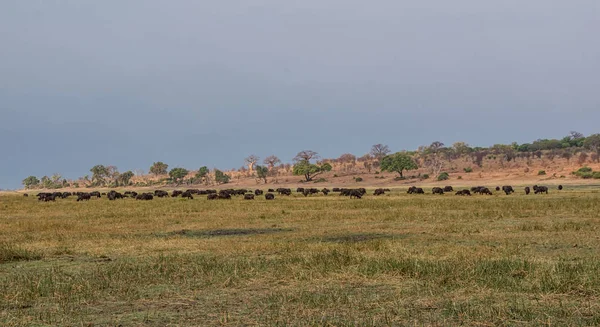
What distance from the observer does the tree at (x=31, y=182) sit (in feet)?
474

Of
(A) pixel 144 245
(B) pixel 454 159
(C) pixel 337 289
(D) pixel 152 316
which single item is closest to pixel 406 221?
(A) pixel 144 245

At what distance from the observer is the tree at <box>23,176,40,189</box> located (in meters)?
144

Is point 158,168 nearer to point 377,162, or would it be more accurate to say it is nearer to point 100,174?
point 100,174

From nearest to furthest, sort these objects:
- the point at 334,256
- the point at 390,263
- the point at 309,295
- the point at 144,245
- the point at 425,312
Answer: the point at 425,312 < the point at 309,295 < the point at 390,263 < the point at 334,256 < the point at 144,245

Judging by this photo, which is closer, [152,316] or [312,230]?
[152,316]

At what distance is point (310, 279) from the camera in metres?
10.4

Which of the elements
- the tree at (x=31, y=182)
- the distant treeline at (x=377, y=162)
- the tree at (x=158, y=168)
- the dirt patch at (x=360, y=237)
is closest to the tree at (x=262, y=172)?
the distant treeline at (x=377, y=162)

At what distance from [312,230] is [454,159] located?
9024 cm

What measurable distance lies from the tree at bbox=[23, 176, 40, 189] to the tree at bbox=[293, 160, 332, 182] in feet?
249

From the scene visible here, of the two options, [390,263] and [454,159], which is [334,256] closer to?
[390,263]

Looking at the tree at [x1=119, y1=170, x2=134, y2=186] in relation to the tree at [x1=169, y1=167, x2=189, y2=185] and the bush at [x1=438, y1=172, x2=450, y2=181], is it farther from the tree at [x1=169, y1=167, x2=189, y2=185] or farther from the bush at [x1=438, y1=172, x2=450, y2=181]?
the bush at [x1=438, y1=172, x2=450, y2=181]

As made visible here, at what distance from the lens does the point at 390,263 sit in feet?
37.2

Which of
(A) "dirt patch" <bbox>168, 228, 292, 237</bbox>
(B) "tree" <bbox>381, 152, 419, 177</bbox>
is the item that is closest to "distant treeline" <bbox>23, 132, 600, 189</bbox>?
(B) "tree" <bbox>381, 152, 419, 177</bbox>

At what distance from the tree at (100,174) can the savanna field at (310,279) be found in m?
117
